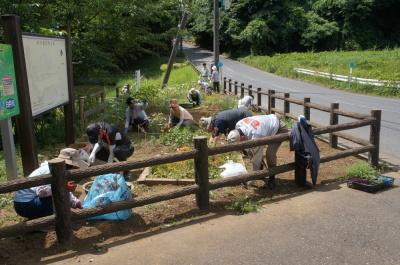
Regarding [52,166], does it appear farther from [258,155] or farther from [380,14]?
[380,14]

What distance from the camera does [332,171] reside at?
7.52 metres

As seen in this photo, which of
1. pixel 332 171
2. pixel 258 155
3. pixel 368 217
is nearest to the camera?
pixel 368 217

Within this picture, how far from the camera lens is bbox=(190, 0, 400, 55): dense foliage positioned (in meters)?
52.2

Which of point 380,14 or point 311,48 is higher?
point 380,14

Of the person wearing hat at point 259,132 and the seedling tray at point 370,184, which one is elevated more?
the person wearing hat at point 259,132

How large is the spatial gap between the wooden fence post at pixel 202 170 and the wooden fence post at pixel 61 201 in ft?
5.37

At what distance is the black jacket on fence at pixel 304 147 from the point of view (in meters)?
6.44

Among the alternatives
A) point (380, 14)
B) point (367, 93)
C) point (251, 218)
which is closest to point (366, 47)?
point (380, 14)

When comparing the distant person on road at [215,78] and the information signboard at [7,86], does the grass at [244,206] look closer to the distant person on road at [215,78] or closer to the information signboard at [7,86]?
the information signboard at [7,86]

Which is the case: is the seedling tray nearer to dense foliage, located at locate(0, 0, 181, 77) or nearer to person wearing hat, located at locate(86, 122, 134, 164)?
person wearing hat, located at locate(86, 122, 134, 164)

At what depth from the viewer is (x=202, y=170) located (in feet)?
18.7

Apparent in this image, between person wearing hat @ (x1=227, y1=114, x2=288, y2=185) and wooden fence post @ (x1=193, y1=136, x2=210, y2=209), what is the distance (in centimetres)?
102

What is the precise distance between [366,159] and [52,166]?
561 cm

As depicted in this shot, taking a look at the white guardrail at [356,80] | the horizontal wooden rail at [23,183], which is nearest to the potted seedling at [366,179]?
the horizontal wooden rail at [23,183]
